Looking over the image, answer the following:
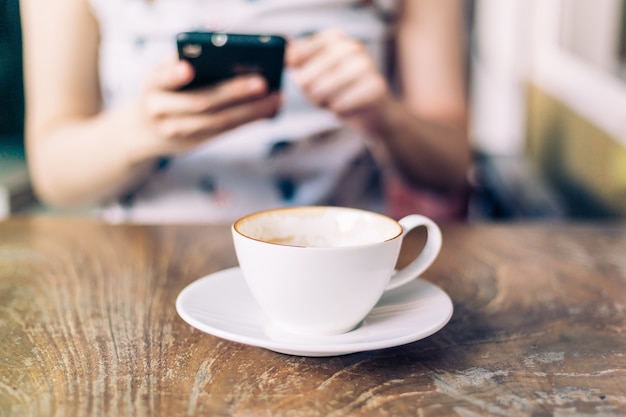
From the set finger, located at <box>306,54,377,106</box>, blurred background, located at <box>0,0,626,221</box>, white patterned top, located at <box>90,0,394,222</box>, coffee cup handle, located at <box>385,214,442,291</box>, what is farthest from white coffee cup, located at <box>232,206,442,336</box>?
blurred background, located at <box>0,0,626,221</box>

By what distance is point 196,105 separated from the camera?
857mm

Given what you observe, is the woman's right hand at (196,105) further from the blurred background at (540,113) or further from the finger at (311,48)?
the blurred background at (540,113)

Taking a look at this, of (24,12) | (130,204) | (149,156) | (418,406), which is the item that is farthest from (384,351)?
(24,12)

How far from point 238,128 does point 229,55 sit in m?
0.25

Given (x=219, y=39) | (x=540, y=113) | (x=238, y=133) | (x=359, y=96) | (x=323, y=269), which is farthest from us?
(x=540, y=113)

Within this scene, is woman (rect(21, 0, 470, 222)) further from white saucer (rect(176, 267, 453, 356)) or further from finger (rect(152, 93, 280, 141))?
white saucer (rect(176, 267, 453, 356))

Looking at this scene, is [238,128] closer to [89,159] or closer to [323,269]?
[89,159]

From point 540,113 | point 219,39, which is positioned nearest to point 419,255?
point 219,39

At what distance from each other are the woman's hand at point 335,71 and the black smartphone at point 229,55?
0.10 meters

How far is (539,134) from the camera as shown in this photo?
2217 mm

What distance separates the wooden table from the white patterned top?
39cm

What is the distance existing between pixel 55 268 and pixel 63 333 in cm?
18

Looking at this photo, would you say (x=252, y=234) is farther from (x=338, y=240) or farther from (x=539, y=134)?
(x=539, y=134)

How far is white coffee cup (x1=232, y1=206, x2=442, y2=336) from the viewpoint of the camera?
1.38ft
